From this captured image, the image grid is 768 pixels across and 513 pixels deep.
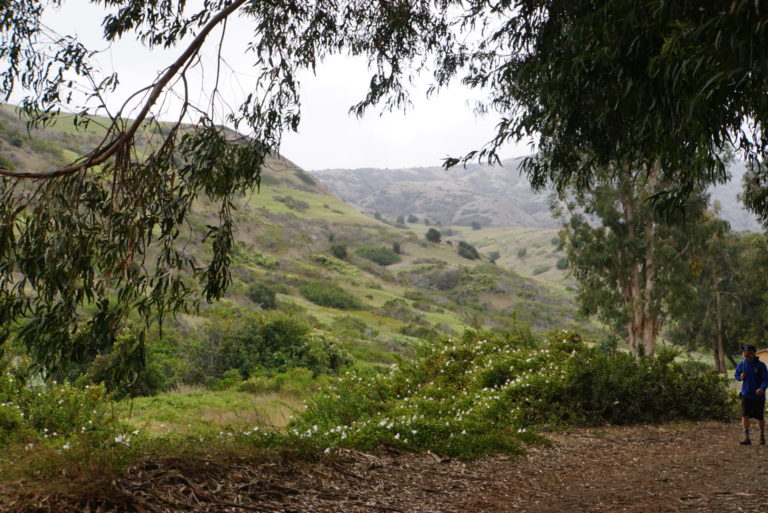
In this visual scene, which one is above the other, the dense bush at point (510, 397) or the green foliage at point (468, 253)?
the green foliage at point (468, 253)

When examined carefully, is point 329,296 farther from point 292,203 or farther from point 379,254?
point 292,203

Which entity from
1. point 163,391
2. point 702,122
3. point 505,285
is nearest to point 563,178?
point 702,122

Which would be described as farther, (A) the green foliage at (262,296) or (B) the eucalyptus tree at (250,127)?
(A) the green foliage at (262,296)

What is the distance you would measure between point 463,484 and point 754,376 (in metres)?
5.30

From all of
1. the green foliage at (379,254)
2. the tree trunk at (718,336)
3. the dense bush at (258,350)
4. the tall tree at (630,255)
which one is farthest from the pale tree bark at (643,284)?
the green foliage at (379,254)

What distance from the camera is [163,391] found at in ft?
56.8

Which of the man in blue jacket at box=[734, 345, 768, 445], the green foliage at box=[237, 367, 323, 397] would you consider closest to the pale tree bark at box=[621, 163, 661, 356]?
the green foliage at box=[237, 367, 323, 397]

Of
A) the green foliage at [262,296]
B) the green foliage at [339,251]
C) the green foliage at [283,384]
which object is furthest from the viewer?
the green foliage at [339,251]

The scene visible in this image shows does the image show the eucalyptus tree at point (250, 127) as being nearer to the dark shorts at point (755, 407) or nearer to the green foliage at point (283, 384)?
the dark shorts at point (755, 407)

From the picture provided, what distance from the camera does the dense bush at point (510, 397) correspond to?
25.8ft

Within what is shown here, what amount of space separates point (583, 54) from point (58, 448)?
5.33 metres

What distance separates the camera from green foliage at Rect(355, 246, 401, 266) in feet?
218

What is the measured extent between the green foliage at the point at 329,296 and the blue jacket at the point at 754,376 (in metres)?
34.2

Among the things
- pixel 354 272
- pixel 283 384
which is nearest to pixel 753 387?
pixel 283 384
